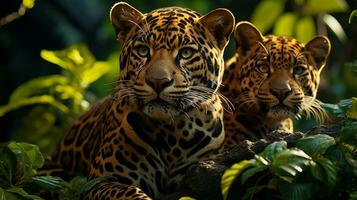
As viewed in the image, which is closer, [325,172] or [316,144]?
[325,172]

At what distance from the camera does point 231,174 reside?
7250mm

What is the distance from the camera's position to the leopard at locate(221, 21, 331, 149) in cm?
1011

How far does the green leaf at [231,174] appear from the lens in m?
7.21

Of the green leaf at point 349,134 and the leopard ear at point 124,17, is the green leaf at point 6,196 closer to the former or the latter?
the leopard ear at point 124,17

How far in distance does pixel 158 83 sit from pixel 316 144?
A: 1413 mm

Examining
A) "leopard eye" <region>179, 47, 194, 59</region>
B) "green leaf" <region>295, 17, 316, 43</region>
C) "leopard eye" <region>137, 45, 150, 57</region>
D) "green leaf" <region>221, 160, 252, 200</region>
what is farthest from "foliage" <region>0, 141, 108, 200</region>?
"green leaf" <region>295, 17, 316, 43</region>

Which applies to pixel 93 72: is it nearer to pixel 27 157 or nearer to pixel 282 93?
pixel 282 93

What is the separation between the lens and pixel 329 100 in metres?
17.4

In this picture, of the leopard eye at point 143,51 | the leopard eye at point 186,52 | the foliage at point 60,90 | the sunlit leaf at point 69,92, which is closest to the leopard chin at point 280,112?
the leopard eye at point 186,52

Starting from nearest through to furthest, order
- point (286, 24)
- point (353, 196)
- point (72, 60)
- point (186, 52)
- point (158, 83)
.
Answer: point (353, 196)
point (158, 83)
point (186, 52)
point (286, 24)
point (72, 60)

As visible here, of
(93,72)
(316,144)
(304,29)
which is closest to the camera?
(316,144)

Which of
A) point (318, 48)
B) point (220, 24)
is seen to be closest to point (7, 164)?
point (220, 24)

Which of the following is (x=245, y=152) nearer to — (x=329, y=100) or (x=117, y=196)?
(x=117, y=196)

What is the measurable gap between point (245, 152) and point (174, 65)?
973mm
